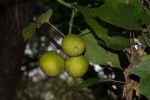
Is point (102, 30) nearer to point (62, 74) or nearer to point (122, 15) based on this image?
point (122, 15)

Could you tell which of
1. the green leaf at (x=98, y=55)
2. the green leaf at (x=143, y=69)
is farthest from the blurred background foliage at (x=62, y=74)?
the green leaf at (x=143, y=69)

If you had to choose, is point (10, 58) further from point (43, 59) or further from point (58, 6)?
point (43, 59)

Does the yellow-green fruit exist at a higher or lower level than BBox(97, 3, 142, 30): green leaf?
lower

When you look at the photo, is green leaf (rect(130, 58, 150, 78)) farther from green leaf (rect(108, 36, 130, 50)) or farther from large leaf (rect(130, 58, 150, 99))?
green leaf (rect(108, 36, 130, 50))

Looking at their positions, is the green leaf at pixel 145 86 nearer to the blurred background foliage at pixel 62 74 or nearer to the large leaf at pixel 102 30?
the large leaf at pixel 102 30

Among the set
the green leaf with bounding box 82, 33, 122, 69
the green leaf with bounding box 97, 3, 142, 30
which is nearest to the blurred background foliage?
the green leaf with bounding box 82, 33, 122, 69

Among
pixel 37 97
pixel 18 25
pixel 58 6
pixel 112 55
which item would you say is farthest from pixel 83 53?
pixel 37 97

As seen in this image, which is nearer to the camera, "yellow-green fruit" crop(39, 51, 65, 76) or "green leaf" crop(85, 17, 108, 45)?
"green leaf" crop(85, 17, 108, 45)
